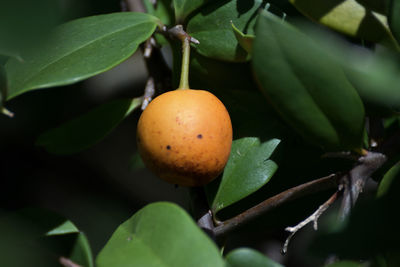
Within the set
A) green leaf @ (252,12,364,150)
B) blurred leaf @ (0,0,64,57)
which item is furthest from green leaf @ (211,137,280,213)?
blurred leaf @ (0,0,64,57)

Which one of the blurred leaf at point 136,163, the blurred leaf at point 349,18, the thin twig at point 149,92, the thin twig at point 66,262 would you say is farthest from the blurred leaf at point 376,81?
the blurred leaf at point 136,163

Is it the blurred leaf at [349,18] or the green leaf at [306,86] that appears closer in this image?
the green leaf at [306,86]

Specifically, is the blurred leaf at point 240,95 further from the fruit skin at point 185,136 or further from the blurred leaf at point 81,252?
the blurred leaf at point 81,252

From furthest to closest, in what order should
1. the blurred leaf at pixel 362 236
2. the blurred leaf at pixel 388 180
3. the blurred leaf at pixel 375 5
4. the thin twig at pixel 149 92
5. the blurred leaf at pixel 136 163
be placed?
the blurred leaf at pixel 136 163 → the thin twig at pixel 149 92 → the blurred leaf at pixel 375 5 → the blurred leaf at pixel 388 180 → the blurred leaf at pixel 362 236

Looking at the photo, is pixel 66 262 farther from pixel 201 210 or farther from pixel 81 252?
pixel 201 210

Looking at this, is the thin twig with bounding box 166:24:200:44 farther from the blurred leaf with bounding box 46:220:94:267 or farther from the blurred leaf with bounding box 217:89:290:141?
the blurred leaf with bounding box 46:220:94:267

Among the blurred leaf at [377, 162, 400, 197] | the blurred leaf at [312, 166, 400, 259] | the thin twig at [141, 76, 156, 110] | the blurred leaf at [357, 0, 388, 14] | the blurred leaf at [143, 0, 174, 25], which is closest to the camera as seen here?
the blurred leaf at [312, 166, 400, 259]

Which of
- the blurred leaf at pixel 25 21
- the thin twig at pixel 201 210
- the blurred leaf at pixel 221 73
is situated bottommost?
the thin twig at pixel 201 210
